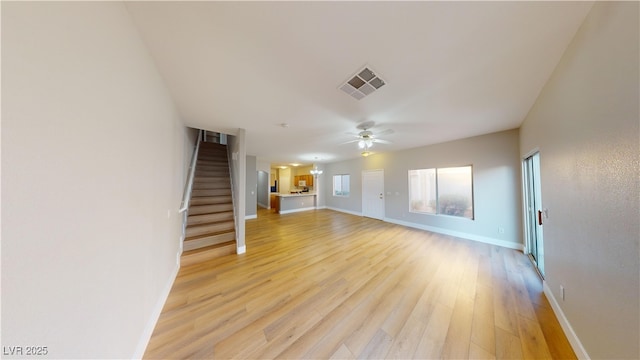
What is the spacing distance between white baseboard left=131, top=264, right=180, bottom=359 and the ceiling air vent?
2.88 m

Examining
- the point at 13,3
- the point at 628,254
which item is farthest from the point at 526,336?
the point at 13,3

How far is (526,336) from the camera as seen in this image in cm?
159

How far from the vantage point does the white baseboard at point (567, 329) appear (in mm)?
1360

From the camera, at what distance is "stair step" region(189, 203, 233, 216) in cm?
384

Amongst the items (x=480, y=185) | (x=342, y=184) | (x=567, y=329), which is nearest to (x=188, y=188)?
(x=567, y=329)

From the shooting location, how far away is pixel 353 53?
1500 millimetres

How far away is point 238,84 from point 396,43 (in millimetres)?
1578

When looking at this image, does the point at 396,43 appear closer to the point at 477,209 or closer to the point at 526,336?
the point at 526,336

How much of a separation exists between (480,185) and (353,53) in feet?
14.0

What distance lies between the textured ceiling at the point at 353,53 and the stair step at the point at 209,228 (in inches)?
85.7

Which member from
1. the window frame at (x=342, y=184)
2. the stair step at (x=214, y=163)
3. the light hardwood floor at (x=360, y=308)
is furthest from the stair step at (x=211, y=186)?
the window frame at (x=342, y=184)

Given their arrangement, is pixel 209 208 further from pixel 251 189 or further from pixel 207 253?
pixel 251 189

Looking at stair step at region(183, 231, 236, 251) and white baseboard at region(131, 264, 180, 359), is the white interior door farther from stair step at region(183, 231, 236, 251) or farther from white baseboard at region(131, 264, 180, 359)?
white baseboard at region(131, 264, 180, 359)

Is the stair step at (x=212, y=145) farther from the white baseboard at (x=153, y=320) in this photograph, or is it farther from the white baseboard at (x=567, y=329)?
the white baseboard at (x=567, y=329)
